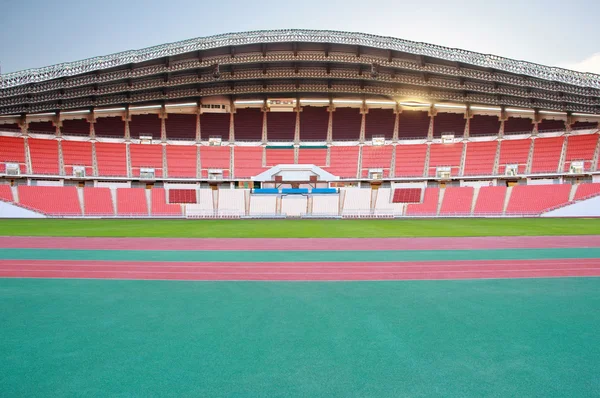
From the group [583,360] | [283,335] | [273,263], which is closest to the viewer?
[583,360]

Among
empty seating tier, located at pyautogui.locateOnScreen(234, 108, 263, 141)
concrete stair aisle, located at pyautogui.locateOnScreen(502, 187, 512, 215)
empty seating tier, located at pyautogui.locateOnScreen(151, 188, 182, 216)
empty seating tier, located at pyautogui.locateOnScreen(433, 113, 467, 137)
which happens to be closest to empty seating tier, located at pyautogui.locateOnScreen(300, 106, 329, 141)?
empty seating tier, located at pyautogui.locateOnScreen(234, 108, 263, 141)

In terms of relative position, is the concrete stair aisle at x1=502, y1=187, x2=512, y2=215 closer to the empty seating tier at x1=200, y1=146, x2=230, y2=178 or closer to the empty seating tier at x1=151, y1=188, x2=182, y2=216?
the empty seating tier at x1=200, y1=146, x2=230, y2=178

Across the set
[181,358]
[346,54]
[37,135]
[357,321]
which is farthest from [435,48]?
[37,135]

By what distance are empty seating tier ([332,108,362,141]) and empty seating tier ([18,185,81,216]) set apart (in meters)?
33.1

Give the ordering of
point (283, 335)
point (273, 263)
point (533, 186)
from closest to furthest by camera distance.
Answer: point (283, 335) → point (273, 263) → point (533, 186)

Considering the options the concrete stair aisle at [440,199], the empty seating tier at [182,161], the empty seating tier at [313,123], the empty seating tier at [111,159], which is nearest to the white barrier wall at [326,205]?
the empty seating tier at [313,123]

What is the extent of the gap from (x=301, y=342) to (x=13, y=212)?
42.8m

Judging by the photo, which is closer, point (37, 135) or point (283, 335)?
point (283, 335)

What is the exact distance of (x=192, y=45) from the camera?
31531 mm

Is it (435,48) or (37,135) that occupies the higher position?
(435,48)

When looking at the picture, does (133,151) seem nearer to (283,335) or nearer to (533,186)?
(283,335)

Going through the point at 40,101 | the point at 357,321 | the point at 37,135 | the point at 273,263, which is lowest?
the point at 273,263

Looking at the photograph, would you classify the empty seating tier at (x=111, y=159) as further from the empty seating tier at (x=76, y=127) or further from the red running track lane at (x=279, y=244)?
the red running track lane at (x=279, y=244)

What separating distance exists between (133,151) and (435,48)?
37.6 metres
